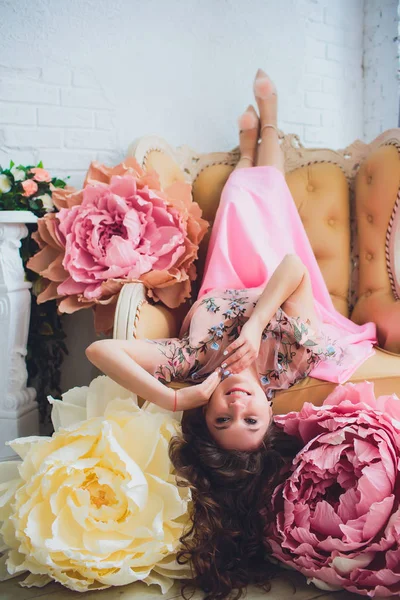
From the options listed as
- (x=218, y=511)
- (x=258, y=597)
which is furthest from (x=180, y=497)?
(x=258, y=597)

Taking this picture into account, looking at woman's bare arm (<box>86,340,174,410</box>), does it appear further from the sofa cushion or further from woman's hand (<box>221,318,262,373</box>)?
the sofa cushion

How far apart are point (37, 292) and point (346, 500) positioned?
1260mm

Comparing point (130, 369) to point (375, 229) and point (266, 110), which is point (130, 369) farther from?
point (266, 110)

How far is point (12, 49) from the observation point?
204cm

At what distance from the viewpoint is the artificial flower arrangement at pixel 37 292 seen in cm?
187

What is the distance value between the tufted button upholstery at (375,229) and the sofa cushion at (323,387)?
1.51 feet

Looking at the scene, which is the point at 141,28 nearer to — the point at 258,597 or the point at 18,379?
the point at 18,379

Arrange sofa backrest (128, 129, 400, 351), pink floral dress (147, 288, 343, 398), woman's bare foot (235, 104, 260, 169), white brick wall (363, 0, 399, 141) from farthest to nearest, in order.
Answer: white brick wall (363, 0, 399, 141) < woman's bare foot (235, 104, 260, 169) < sofa backrest (128, 129, 400, 351) < pink floral dress (147, 288, 343, 398)

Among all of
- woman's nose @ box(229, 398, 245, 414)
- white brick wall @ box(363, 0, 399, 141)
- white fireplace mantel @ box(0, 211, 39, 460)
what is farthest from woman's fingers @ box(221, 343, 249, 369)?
white brick wall @ box(363, 0, 399, 141)

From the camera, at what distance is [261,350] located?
1481 millimetres

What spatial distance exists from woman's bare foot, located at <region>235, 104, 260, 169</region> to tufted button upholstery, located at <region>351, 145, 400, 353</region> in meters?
0.48

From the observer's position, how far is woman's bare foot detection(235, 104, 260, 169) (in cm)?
225

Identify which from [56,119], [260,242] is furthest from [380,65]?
[56,119]

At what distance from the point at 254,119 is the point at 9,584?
75.6 inches
